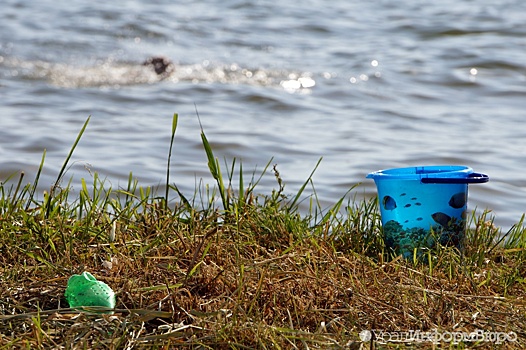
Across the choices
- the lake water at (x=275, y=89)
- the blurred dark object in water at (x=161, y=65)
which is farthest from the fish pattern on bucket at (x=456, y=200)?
the blurred dark object in water at (x=161, y=65)

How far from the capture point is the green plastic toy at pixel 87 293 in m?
2.75

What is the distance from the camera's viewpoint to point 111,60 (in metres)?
12.2

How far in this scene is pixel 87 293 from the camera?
275cm

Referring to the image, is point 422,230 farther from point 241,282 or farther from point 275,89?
point 275,89

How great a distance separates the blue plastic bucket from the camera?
3.55m

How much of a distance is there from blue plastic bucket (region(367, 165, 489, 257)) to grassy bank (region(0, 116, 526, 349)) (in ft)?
0.28

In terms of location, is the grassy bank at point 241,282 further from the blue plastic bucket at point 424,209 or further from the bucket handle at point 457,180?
the bucket handle at point 457,180

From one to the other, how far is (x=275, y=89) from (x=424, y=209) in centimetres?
640

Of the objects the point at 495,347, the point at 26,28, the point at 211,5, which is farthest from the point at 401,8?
the point at 495,347

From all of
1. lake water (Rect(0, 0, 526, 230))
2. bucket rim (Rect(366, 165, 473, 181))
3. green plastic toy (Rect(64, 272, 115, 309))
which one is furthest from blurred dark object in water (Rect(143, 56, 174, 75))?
green plastic toy (Rect(64, 272, 115, 309))

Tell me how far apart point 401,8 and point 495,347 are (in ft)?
44.4

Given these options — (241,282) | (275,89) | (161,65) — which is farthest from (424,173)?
(161,65)

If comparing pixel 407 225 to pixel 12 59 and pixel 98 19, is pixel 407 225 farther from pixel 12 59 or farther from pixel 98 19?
pixel 98 19

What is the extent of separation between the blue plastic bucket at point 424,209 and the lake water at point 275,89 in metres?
1.62
